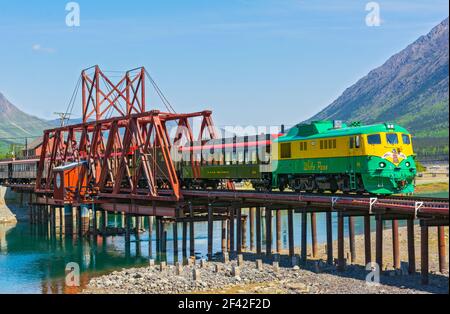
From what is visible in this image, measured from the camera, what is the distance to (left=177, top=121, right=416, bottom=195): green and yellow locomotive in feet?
122

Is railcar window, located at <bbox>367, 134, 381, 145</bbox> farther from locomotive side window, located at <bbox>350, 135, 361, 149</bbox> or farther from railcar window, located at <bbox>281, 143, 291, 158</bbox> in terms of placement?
railcar window, located at <bbox>281, 143, 291, 158</bbox>

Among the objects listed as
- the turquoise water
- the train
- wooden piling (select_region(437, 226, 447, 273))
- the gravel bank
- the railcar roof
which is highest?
the railcar roof

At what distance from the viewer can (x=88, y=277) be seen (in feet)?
154

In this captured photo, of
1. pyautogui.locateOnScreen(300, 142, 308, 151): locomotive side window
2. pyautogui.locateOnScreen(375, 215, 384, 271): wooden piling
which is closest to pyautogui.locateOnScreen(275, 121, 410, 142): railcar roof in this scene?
pyautogui.locateOnScreen(300, 142, 308, 151): locomotive side window

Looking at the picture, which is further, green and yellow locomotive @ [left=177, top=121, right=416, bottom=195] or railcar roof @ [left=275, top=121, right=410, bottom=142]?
railcar roof @ [left=275, top=121, right=410, bottom=142]

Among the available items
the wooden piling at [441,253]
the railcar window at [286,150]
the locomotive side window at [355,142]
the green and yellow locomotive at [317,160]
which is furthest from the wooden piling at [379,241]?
the railcar window at [286,150]

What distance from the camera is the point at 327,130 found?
4338 centimetres

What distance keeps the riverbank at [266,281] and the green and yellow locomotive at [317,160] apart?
548 centimetres

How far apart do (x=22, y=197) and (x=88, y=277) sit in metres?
62.6

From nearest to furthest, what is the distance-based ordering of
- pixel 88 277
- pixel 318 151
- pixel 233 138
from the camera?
pixel 318 151
pixel 88 277
pixel 233 138

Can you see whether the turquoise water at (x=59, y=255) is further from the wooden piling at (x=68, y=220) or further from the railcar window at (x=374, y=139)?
the railcar window at (x=374, y=139)

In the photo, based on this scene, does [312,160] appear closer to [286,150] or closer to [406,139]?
[286,150]

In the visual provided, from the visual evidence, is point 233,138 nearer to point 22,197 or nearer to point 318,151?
point 318,151
